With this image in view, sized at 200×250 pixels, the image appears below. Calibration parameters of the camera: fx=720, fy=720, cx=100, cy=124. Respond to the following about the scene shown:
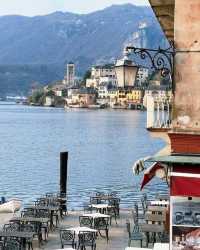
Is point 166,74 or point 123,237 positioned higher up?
point 166,74

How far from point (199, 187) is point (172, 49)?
8.27 feet

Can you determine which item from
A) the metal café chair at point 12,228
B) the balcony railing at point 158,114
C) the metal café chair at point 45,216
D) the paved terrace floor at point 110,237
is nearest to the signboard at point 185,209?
the balcony railing at point 158,114

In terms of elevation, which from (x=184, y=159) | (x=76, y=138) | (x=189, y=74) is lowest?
(x=76, y=138)

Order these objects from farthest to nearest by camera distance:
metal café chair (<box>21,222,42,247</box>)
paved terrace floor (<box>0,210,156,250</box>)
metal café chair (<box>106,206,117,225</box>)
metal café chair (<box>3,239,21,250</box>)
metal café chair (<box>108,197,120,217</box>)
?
metal café chair (<box>108,197,120,217</box>)
metal café chair (<box>106,206,117,225</box>)
paved terrace floor (<box>0,210,156,250</box>)
metal café chair (<box>21,222,42,247</box>)
metal café chair (<box>3,239,21,250</box>)

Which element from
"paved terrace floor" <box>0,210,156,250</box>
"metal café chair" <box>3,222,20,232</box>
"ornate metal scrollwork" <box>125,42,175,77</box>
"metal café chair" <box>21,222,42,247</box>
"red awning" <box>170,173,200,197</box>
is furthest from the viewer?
"paved terrace floor" <box>0,210,156,250</box>

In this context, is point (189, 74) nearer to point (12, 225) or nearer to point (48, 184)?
point (12, 225)

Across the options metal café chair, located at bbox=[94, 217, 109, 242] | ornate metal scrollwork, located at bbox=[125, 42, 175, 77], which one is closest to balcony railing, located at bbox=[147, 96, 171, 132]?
Answer: ornate metal scrollwork, located at bbox=[125, 42, 175, 77]

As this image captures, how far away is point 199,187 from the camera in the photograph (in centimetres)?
1158

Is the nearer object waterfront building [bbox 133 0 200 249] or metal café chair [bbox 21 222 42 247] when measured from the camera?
waterfront building [bbox 133 0 200 249]

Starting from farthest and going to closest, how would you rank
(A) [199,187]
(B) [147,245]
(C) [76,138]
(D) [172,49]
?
1. (C) [76,138]
2. (B) [147,245]
3. (D) [172,49]
4. (A) [199,187]

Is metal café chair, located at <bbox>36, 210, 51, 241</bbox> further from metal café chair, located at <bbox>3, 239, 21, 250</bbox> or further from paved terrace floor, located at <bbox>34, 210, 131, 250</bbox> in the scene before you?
metal café chair, located at <bbox>3, 239, 21, 250</bbox>

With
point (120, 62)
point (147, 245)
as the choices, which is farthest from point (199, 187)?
A: point (147, 245)

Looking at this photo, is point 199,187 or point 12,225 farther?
point 12,225

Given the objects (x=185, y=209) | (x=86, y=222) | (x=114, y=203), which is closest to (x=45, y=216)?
(x=86, y=222)
